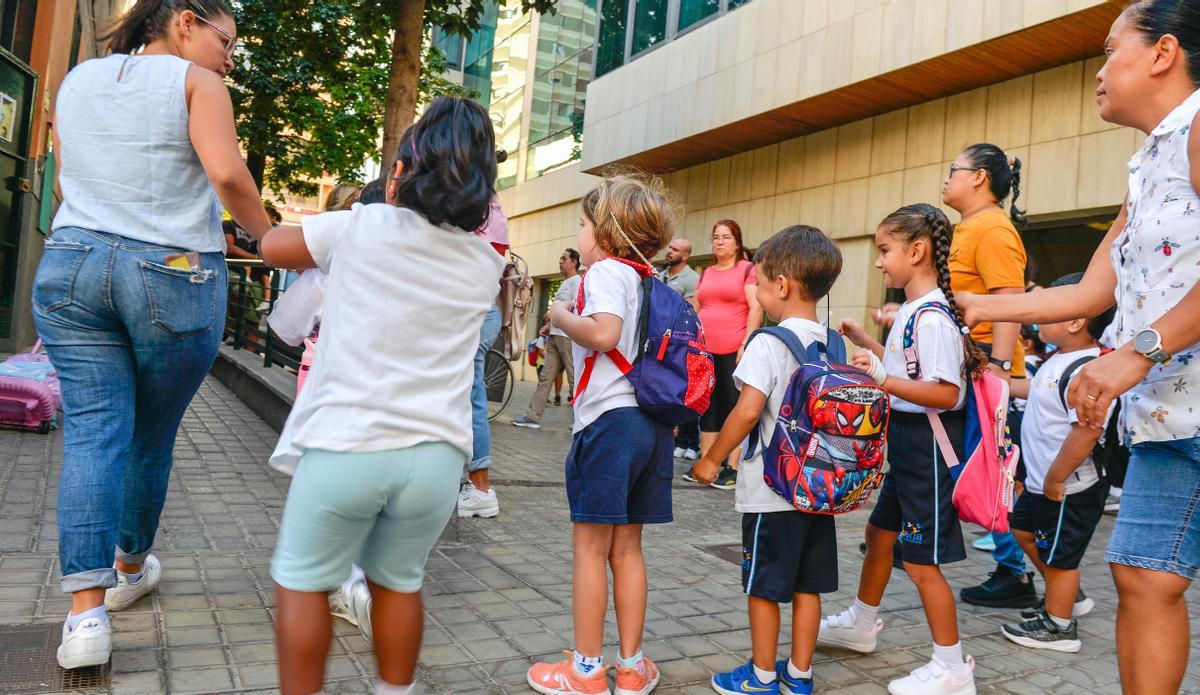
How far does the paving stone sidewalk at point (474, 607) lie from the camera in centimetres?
287

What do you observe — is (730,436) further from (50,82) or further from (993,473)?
(50,82)

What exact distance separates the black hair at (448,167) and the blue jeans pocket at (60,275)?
1.15m

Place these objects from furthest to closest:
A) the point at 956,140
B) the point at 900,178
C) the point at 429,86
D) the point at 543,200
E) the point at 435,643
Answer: the point at 543,200 < the point at 429,86 < the point at 900,178 < the point at 956,140 < the point at 435,643

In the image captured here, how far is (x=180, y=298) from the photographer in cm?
273

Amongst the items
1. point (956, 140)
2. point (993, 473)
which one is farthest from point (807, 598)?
point (956, 140)

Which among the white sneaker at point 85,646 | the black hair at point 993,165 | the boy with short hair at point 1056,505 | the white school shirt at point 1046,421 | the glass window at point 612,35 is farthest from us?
the glass window at point 612,35

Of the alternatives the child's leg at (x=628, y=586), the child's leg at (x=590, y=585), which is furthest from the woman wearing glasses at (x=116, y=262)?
the child's leg at (x=628, y=586)

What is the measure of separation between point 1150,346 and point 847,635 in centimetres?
183

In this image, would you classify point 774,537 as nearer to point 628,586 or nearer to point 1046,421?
point 628,586

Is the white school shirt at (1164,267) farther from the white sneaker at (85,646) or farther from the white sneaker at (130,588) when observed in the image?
the white sneaker at (130,588)

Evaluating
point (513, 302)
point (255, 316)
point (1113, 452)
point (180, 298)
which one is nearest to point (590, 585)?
point (180, 298)

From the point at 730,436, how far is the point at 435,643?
1.28m

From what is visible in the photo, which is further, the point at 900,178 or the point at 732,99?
the point at 732,99

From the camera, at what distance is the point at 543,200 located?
22.4m
